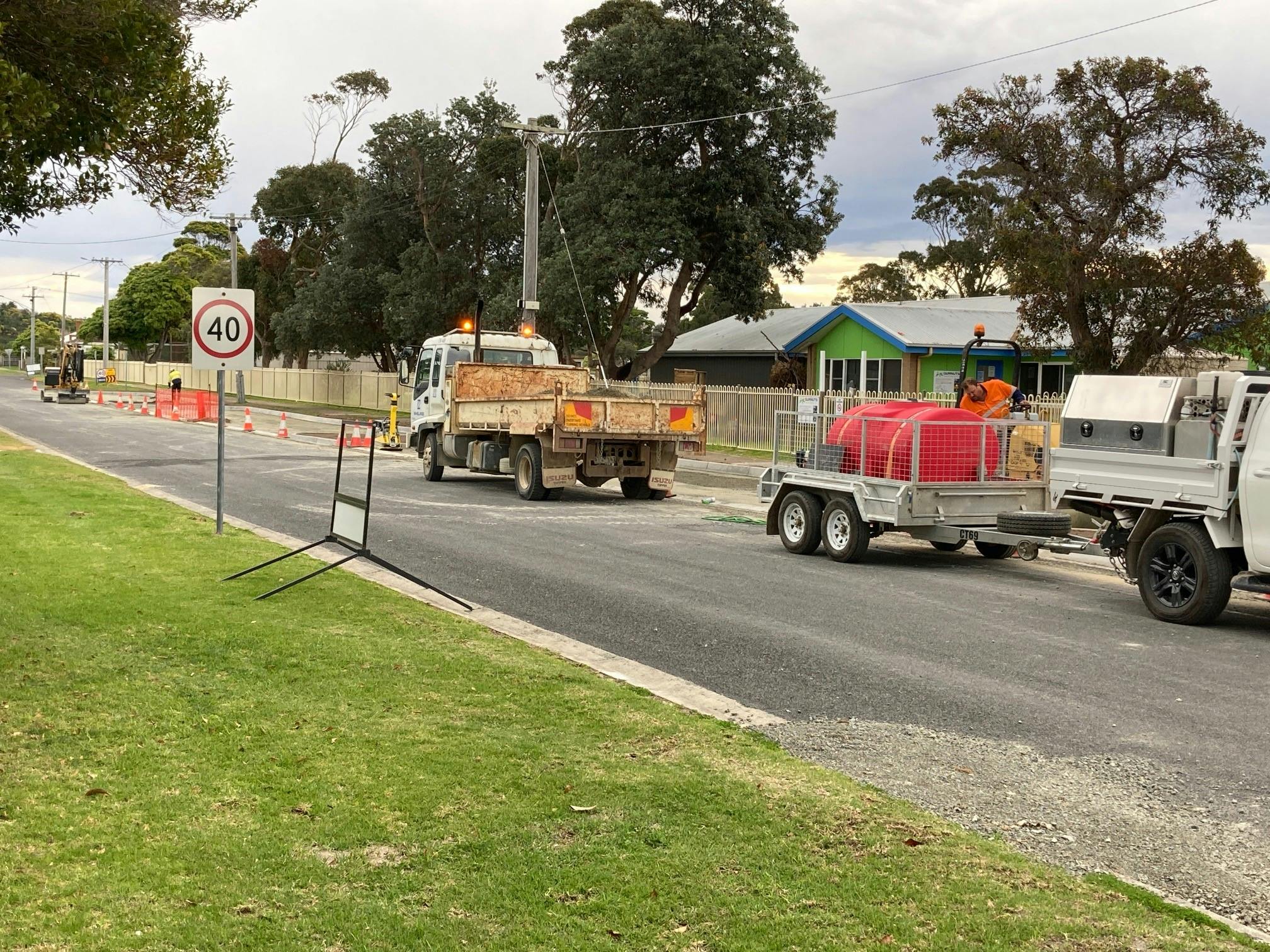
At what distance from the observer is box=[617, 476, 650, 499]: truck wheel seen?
2091 centimetres

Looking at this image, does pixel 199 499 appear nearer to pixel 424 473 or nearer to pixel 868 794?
pixel 424 473

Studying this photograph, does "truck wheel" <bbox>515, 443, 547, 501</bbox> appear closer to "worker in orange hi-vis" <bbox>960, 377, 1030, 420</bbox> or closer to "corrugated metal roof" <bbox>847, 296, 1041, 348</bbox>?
"worker in orange hi-vis" <bbox>960, 377, 1030, 420</bbox>

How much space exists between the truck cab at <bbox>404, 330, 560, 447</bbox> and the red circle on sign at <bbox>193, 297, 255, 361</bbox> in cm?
1043

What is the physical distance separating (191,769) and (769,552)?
9429mm

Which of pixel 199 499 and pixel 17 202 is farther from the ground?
pixel 17 202

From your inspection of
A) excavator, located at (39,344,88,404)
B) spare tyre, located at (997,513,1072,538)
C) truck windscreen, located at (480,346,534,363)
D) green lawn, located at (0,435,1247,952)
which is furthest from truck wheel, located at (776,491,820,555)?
excavator, located at (39,344,88,404)

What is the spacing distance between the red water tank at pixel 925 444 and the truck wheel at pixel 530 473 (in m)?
7.03

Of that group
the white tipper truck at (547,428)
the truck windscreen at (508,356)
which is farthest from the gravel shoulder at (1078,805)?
the truck windscreen at (508,356)

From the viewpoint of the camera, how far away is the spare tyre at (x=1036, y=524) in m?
11.8

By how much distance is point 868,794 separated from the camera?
5.67 meters

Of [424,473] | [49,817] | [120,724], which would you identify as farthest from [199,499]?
[49,817]

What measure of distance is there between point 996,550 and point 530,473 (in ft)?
26.4

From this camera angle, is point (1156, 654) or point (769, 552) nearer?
point (1156, 654)

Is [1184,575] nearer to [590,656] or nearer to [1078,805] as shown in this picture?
[590,656]
